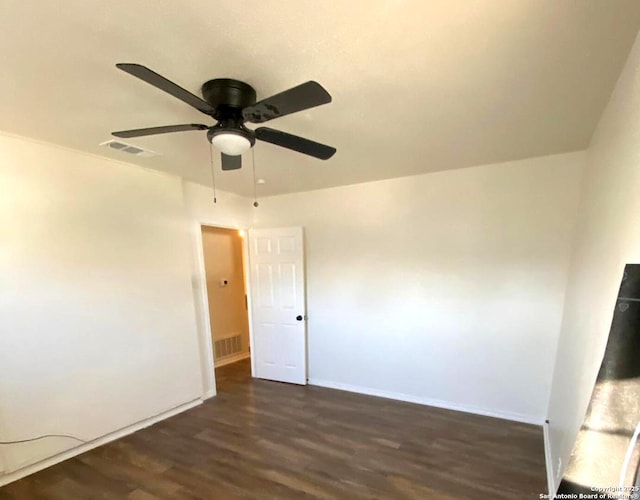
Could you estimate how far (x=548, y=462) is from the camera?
2.38 metres

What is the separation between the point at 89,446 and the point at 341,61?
12.1 ft

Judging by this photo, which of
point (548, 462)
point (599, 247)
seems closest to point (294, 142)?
point (599, 247)

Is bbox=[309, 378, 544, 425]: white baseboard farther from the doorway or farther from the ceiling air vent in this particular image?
the ceiling air vent

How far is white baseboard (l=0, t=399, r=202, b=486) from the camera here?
2.30 metres

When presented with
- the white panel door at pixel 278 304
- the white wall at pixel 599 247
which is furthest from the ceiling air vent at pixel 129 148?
the white wall at pixel 599 247

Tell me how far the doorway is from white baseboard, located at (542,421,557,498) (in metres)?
3.73

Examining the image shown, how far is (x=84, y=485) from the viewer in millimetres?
2273

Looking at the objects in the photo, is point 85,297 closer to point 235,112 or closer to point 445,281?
point 235,112

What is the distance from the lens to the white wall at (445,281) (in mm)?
2889

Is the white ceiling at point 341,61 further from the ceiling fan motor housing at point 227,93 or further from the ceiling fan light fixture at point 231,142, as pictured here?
the ceiling fan light fixture at point 231,142

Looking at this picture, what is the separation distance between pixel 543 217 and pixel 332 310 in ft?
8.38

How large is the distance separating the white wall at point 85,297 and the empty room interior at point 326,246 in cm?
2

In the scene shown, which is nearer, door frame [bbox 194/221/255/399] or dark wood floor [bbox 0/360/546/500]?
dark wood floor [bbox 0/360/546/500]

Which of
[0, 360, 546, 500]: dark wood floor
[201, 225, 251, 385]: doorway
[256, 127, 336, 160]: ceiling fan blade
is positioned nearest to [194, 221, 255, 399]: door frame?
[0, 360, 546, 500]: dark wood floor
